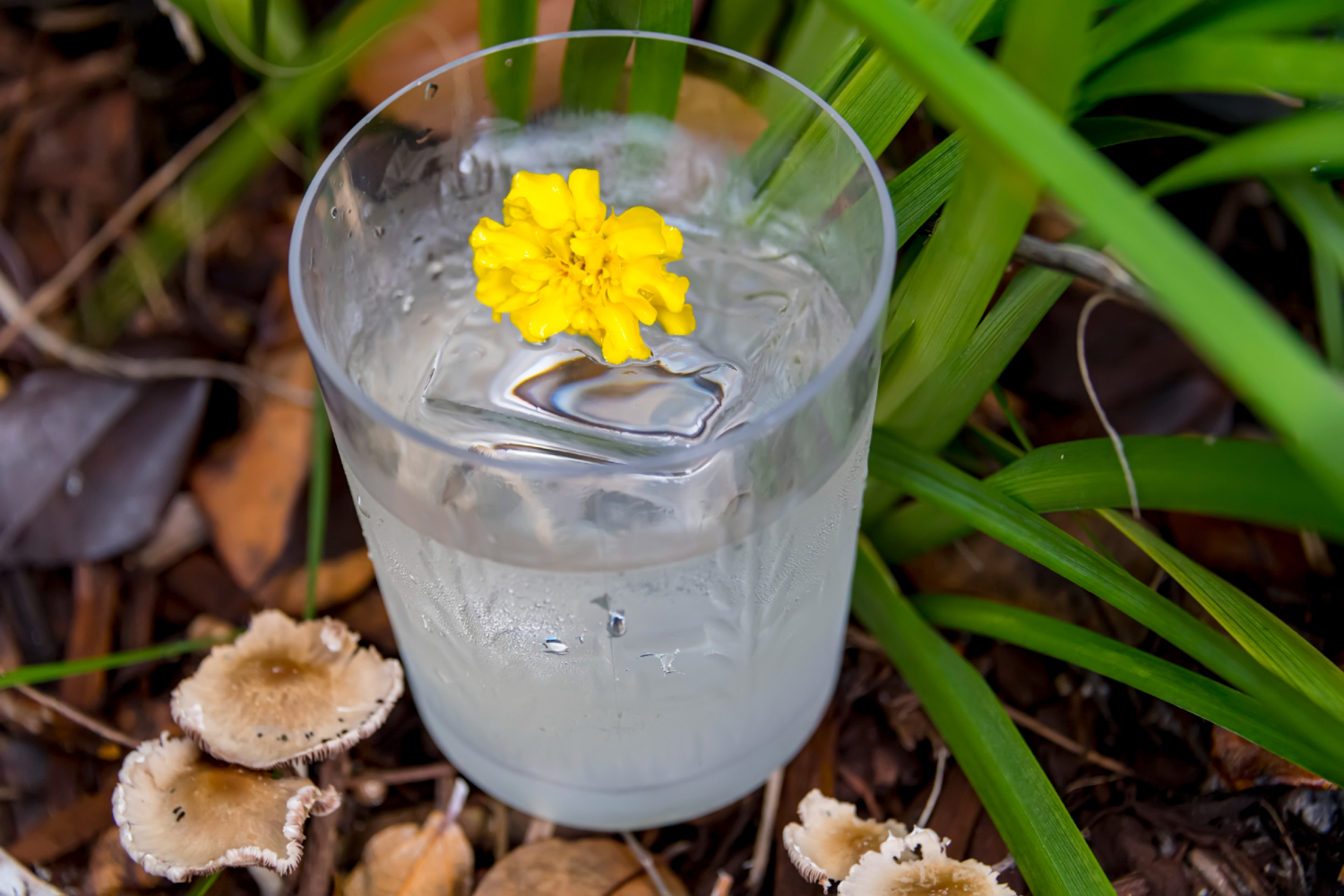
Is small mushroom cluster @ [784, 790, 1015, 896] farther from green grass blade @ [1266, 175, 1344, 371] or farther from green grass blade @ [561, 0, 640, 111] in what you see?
green grass blade @ [561, 0, 640, 111]

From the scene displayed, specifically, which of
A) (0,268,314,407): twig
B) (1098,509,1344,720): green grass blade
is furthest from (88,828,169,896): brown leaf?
(1098,509,1344,720): green grass blade

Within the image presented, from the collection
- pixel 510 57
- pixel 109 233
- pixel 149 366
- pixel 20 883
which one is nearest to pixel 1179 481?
pixel 510 57

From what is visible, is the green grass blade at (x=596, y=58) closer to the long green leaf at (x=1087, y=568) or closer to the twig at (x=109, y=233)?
the long green leaf at (x=1087, y=568)

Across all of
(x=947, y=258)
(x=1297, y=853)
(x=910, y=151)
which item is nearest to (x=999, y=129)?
(x=947, y=258)

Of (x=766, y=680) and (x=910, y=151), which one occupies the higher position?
(x=910, y=151)

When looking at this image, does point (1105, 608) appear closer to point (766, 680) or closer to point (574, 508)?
point (766, 680)

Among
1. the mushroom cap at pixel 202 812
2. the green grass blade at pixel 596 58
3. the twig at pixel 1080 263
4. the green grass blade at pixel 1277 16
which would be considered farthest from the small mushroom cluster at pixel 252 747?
the green grass blade at pixel 1277 16
